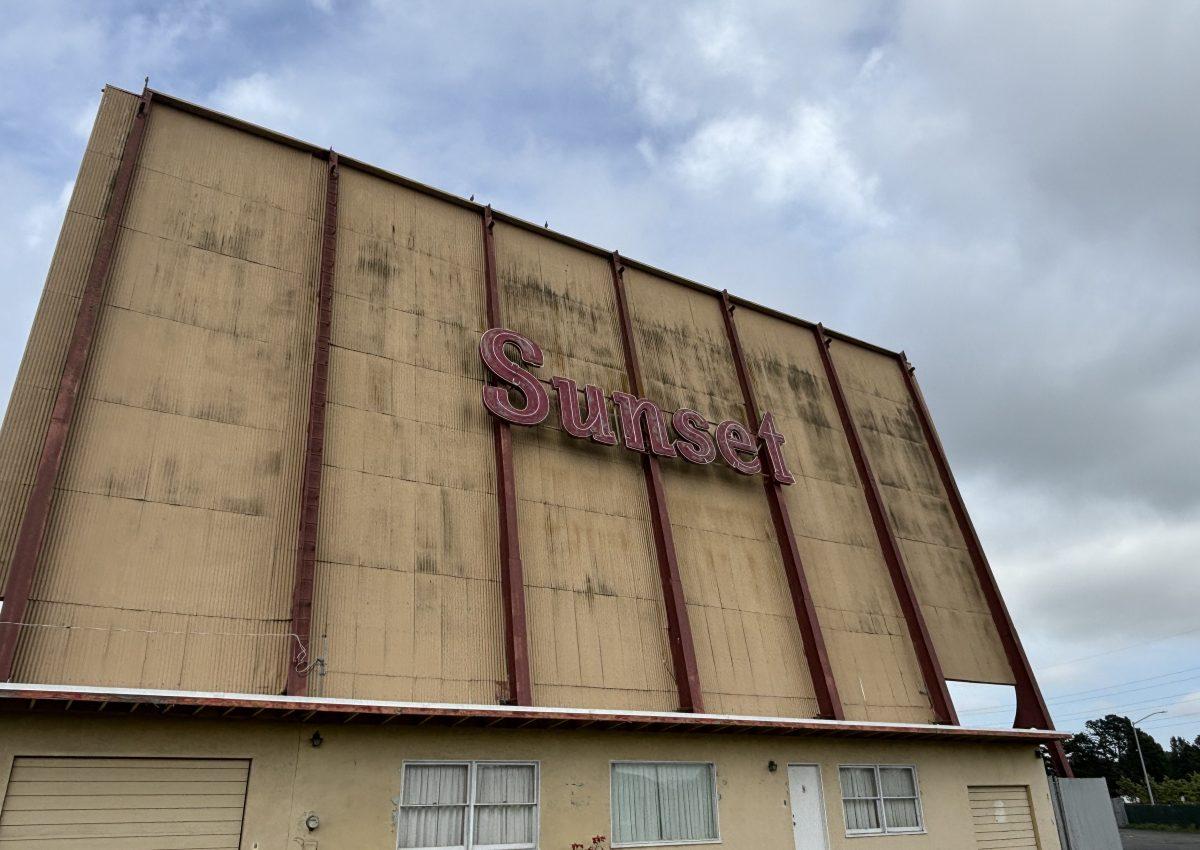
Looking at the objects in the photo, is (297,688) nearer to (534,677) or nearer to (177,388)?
(534,677)

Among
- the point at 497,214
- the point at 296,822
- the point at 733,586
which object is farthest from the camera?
the point at 497,214

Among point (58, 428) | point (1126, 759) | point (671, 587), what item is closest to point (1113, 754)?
point (1126, 759)

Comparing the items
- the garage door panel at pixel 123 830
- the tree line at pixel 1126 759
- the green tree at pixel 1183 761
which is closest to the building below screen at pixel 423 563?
the garage door panel at pixel 123 830

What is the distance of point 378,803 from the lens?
11.4 meters

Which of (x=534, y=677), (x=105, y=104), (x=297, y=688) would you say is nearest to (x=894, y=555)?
(x=534, y=677)

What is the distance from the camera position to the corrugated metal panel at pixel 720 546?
17.0 metres

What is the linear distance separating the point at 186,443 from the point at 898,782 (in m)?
16.8

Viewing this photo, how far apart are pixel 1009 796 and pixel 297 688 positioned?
17.3 meters

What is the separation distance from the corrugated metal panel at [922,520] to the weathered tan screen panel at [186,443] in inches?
717

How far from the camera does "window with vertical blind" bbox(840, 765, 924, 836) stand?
15.8 metres

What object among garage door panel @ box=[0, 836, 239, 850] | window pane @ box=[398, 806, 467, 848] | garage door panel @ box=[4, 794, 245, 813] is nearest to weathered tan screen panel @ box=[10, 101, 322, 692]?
garage door panel @ box=[4, 794, 245, 813]

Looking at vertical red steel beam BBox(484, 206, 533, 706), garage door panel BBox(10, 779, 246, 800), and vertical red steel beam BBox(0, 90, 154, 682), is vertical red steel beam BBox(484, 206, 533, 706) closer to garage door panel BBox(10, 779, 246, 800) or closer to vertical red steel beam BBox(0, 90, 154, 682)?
garage door panel BBox(10, 779, 246, 800)

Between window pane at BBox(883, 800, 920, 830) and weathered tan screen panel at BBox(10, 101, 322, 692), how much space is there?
13241mm

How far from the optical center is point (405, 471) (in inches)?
603
